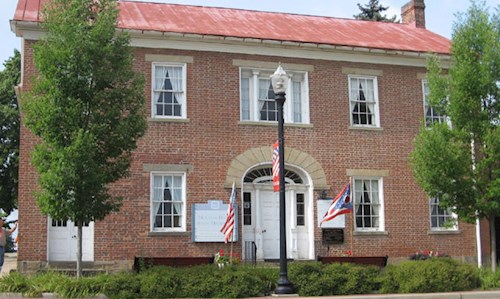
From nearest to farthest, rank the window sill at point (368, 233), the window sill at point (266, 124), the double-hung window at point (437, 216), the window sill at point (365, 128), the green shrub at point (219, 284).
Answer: the green shrub at point (219, 284), the window sill at point (266, 124), the window sill at point (368, 233), the window sill at point (365, 128), the double-hung window at point (437, 216)

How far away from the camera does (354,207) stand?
22.4 m

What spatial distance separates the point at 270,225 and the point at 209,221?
210cm

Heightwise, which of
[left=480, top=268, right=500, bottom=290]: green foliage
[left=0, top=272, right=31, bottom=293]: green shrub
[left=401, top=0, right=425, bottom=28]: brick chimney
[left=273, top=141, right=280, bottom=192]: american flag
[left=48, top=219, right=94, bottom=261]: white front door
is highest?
[left=401, top=0, right=425, bottom=28]: brick chimney

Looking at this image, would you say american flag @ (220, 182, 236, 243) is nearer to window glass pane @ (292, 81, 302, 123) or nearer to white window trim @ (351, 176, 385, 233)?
window glass pane @ (292, 81, 302, 123)

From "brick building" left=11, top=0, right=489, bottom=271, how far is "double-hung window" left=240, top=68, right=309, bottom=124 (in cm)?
4

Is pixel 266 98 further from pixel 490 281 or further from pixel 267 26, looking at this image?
pixel 490 281

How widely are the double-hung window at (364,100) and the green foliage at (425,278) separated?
7.82m

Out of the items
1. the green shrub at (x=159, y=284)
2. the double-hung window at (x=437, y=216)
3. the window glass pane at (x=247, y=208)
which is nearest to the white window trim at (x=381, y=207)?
the double-hung window at (x=437, y=216)

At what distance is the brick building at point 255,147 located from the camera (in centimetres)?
2011

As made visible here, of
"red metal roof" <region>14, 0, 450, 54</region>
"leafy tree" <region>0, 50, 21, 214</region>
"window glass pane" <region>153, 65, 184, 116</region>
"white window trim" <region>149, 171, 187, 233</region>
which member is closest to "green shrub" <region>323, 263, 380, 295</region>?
"white window trim" <region>149, 171, 187, 233</region>

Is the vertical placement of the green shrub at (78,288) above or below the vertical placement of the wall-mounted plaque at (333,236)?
below

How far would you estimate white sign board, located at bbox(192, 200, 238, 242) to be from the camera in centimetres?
2059

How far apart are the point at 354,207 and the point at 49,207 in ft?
34.8

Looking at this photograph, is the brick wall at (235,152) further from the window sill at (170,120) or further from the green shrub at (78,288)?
the green shrub at (78,288)
